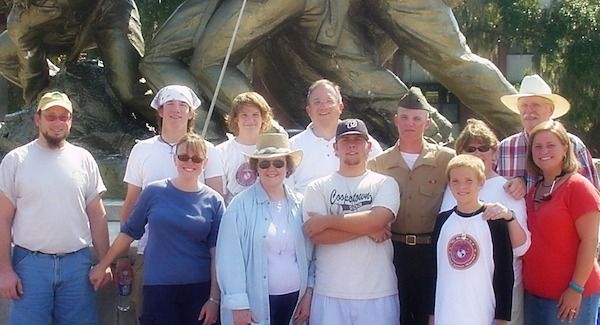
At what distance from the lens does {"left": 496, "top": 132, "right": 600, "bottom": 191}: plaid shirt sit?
4242 millimetres

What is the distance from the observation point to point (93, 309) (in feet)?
13.8

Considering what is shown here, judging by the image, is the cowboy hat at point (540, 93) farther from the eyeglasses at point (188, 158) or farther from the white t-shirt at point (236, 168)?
the eyeglasses at point (188, 158)

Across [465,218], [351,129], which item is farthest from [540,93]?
[351,129]

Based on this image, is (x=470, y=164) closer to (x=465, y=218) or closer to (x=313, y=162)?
(x=465, y=218)

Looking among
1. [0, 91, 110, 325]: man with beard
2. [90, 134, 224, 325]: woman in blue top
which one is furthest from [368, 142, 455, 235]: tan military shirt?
[0, 91, 110, 325]: man with beard

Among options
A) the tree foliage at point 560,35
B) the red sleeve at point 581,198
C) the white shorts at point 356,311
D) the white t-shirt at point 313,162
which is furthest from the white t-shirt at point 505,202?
the tree foliage at point 560,35

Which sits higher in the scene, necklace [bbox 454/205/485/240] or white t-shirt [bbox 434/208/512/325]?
necklace [bbox 454/205/485/240]

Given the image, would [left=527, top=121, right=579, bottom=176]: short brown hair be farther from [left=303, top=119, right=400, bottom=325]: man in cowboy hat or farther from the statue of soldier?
the statue of soldier

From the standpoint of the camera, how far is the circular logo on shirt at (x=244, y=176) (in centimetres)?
437

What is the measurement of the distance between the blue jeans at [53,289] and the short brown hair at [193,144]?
748 millimetres

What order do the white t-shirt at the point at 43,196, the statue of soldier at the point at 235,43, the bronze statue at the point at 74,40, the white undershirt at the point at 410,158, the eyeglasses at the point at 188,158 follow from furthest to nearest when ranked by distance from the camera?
1. the bronze statue at the point at 74,40
2. the statue of soldier at the point at 235,43
3. the white undershirt at the point at 410,158
4. the white t-shirt at the point at 43,196
5. the eyeglasses at the point at 188,158

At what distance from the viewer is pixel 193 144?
3879 millimetres

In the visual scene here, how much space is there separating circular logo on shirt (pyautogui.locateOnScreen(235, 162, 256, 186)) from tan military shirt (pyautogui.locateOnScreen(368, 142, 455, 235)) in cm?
71

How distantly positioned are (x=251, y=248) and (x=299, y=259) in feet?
0.72
